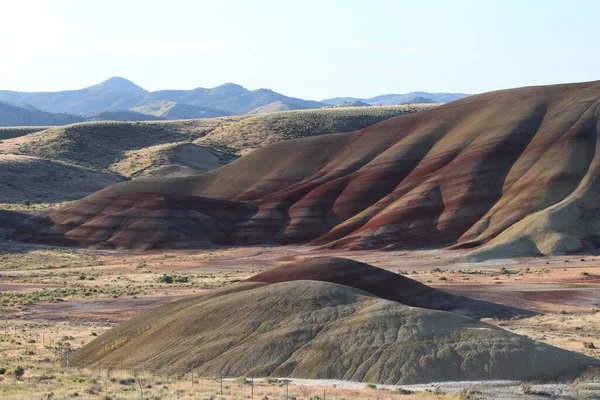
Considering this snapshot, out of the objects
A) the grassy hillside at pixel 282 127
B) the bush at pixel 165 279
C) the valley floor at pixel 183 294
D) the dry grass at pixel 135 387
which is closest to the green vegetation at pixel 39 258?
the valley floor at pixel 183 294

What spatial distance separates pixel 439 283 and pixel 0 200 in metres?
79.3

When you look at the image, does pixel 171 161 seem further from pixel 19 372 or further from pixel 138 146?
pixel 19 372

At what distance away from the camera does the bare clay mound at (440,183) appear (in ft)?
269

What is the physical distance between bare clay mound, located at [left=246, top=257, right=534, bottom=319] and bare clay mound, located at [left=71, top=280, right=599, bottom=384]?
29.0ft

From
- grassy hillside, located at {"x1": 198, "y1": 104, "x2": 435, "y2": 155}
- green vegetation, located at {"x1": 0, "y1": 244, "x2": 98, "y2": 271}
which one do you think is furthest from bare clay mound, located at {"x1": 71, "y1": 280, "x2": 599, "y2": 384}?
grassy hillside, located at {"x1": 198, "y1": 104, "x2": 435, "y2": 155}

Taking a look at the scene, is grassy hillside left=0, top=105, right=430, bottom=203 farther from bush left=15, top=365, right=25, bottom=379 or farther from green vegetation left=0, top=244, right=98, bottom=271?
bush left=15, top=365, right=25, bottom=379

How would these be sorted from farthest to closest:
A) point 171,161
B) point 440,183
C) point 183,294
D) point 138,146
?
point 138,146 → point 171,161 → point 440,183 → point 183,294

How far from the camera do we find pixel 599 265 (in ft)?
225

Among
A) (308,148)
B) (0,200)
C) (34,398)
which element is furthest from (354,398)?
(0,200)

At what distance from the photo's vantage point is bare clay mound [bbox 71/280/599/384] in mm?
27359

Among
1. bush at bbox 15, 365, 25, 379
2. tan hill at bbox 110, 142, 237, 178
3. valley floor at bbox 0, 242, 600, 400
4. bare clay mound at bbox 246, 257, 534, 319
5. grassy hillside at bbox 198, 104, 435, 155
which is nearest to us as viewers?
valley floor at bbox 0, 242, 600, 400

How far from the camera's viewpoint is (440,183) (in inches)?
3615

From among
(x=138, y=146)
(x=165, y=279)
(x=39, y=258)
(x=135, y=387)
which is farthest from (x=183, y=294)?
(x=138, y=146)

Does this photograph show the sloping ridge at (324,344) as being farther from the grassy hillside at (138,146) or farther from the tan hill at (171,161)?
the tan hill at (171,161)
